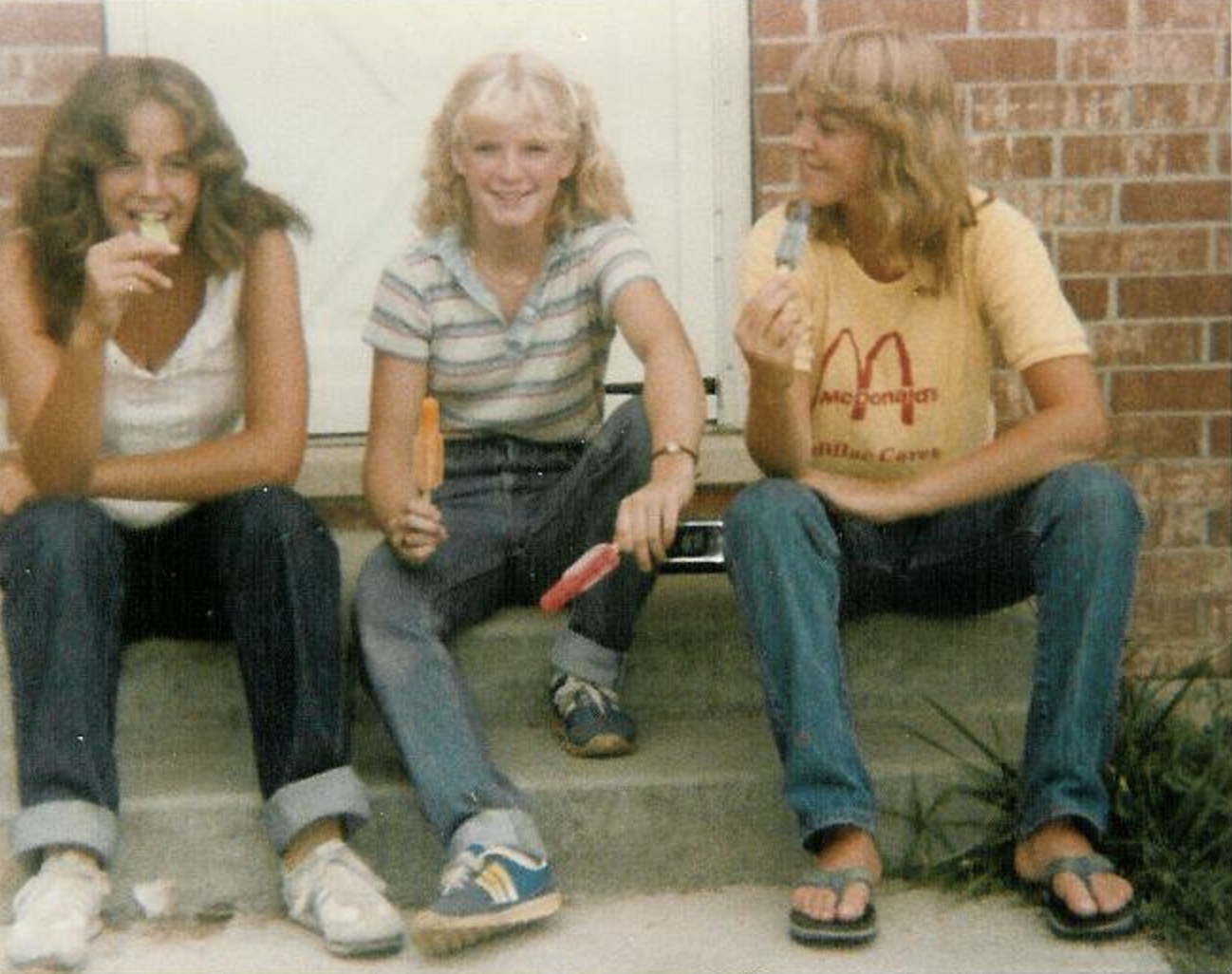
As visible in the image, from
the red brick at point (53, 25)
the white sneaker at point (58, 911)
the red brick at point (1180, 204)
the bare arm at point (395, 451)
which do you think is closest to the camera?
the white sneaker at point (58, 911)

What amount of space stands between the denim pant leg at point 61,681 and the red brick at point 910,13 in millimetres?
1839

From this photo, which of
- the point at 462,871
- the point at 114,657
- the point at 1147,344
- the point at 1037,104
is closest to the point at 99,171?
the point at 114,657

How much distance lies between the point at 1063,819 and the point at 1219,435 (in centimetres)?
149

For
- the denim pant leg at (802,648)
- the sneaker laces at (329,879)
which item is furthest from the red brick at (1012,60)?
the sneaker laces at (329,879)

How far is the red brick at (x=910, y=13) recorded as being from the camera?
12.5 ft

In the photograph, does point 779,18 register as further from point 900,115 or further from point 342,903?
point 342,903

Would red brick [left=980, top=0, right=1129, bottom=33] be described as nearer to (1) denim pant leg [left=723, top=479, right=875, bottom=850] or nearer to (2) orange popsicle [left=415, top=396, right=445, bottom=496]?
(1) denim pant leg [left=723, top=479, right=875, bottom=850]

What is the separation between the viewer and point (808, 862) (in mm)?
2934

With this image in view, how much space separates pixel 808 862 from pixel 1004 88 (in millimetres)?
1684

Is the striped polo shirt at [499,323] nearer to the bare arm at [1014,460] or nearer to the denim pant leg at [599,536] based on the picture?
the denim pant leg at [599,536]

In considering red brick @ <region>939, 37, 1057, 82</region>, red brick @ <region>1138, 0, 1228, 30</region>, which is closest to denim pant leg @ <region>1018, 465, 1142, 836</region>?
red brick @ <region>939, 37, 1057, 82</region>

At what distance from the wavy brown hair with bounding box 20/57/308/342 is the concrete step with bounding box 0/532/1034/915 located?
628 mm

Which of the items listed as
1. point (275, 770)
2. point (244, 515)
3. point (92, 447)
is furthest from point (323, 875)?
point (92, 447)

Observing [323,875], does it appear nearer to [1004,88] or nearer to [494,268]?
[494,268]
